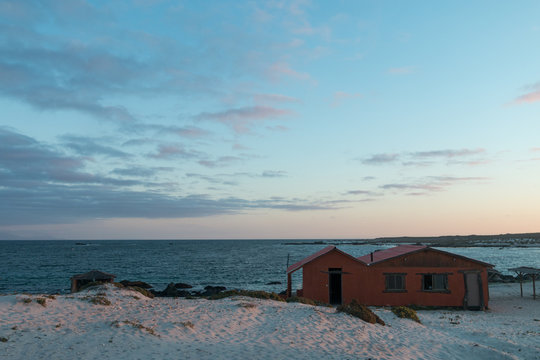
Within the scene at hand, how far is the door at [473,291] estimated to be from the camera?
27.0 meters

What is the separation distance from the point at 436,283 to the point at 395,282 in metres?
2.76

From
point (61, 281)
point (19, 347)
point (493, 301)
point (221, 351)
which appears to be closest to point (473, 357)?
point (221, 351)

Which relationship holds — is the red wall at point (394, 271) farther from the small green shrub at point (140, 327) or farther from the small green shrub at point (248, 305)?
the small green shrub at point (140, 327)

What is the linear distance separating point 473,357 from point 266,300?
Result: 11721 millimetres

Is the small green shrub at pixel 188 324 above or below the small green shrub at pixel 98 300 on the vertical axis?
below

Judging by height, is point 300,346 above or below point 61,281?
above

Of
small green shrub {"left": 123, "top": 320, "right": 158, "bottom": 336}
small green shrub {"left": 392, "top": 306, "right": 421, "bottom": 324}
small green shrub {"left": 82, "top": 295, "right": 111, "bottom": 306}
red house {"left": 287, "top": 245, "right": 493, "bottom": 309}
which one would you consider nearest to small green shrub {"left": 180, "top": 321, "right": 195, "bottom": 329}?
small green shrub {"left": 123, "top": 320, "right": 158, "bottom": 336}

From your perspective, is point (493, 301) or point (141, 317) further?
point (493, 301)

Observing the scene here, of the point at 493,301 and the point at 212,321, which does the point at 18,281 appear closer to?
the point at 212,321

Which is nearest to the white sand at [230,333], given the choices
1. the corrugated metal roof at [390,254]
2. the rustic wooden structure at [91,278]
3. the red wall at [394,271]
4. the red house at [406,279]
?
the red house at [406,279]

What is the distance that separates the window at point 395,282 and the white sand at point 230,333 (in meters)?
4.93

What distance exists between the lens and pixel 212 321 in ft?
57.6

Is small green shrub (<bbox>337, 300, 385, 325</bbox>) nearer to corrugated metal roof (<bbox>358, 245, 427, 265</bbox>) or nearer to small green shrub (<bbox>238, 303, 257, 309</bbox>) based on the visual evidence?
small green shrub (<bbox>238, 303, 257, 309</bbox>)

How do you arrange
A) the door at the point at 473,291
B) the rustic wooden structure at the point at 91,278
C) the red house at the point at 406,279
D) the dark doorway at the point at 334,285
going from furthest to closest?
the dark doorway at the point at 334,285 → the red house at the point at 406,279 → the door at the point at 473,291 → the rustic wooden structure at the point at 91,278
